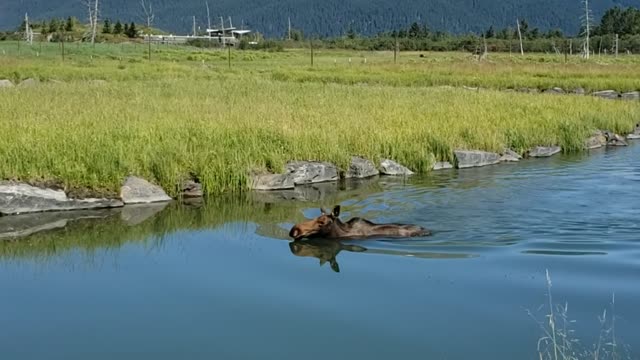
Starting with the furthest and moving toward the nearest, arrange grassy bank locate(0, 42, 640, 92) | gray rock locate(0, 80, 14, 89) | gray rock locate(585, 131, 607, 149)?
grassy bank locate(0, 42, 640, 92), gray rock locate(0, 80, 14, 89), gray rock locate(585, 131, 607, 149)

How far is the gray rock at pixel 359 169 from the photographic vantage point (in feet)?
50.4

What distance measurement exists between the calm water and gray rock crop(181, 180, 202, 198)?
0.57 m

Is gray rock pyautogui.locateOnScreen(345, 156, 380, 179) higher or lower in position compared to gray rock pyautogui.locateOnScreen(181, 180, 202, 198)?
higher

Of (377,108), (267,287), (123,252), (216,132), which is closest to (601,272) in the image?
(267,287)

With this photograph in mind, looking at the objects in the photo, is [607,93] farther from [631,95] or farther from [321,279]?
[321,279]

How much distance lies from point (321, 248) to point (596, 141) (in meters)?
12.6

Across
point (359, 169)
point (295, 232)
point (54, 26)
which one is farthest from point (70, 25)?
point (295, 232)

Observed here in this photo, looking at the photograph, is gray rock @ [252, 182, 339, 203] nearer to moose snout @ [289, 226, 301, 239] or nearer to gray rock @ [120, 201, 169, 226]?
gray rock @ [120, 201, 169, 226]

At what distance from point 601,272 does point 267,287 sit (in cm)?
338

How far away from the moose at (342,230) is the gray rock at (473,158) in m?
6.51

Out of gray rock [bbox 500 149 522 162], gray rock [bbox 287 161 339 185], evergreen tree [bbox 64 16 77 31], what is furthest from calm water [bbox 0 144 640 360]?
evergreen tree [bbox 64 16 77 31]

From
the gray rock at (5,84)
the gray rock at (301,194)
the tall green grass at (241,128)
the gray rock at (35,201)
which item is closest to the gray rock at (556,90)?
the tall green grass at (241,128)

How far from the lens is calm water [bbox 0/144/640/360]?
6.70m

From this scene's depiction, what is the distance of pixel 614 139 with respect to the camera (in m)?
21.3
